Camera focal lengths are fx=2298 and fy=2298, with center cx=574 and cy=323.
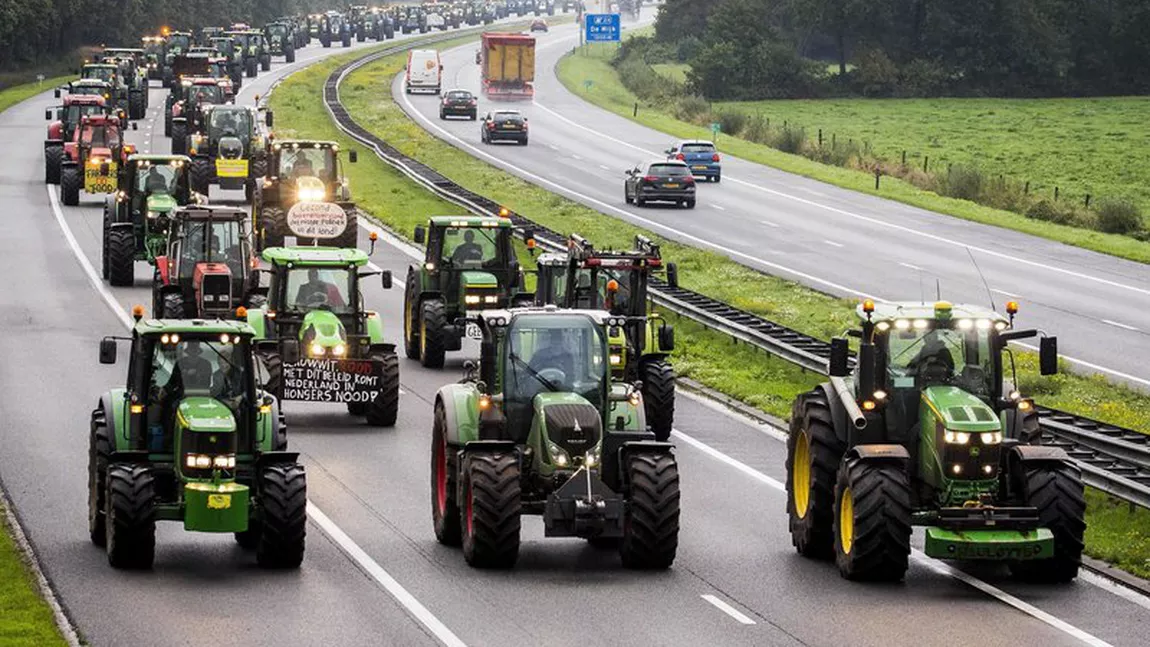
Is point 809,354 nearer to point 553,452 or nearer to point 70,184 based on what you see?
point 553,452

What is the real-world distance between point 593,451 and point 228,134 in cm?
4554

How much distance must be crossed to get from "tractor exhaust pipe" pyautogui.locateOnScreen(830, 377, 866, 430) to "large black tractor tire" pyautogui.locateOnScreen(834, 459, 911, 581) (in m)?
0.45

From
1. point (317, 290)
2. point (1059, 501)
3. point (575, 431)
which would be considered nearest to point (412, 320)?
point (317, 290)

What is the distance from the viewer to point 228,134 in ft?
221

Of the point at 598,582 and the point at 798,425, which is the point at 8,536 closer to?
the point at 598,582

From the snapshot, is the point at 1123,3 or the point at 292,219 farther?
the point at 1123,3

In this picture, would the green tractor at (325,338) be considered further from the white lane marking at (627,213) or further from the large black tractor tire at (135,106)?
the large black tractor tire at (135,106)

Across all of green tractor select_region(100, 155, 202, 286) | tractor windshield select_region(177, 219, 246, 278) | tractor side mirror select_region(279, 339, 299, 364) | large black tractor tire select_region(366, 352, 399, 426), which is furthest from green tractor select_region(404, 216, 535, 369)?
green tractor select_region(100, 155, 202, 286)

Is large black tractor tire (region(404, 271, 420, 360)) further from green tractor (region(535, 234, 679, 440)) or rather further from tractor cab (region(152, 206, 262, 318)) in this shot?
green tractor (region(535, 234, 679, 440))

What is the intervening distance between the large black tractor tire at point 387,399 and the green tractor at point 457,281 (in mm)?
5901

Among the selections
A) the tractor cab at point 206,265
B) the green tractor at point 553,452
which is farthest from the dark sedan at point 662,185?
the green tractor at point 553,452

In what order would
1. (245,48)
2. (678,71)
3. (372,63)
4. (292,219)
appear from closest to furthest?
(292,219), (245,48), (372,63), (678,71)

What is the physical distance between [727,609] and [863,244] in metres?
43.4

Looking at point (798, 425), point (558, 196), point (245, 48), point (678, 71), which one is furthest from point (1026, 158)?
point (798, 425)
